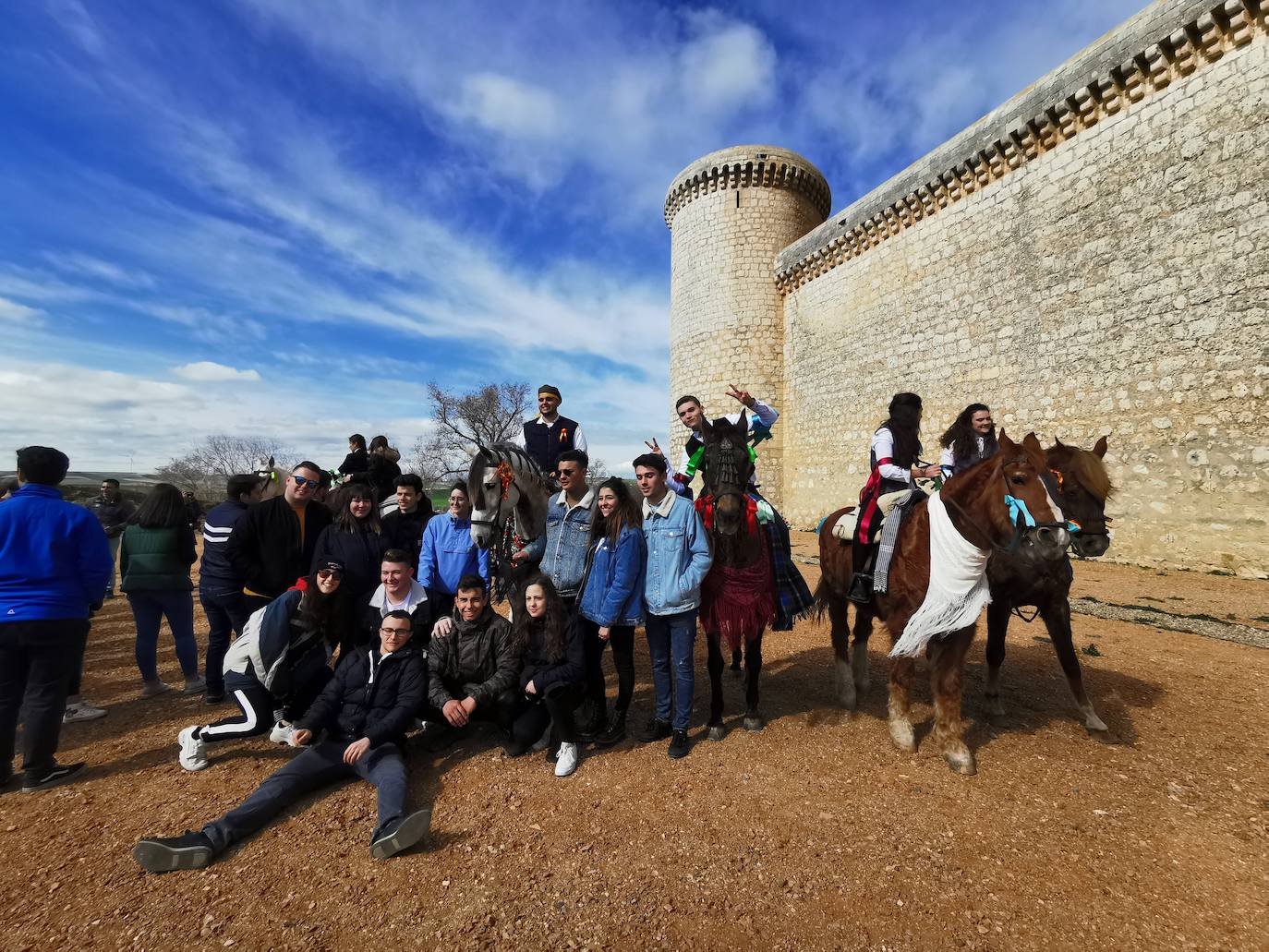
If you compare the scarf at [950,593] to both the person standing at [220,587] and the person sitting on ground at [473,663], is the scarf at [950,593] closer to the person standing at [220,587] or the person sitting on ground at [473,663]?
the person sitting on ground at [473,663]

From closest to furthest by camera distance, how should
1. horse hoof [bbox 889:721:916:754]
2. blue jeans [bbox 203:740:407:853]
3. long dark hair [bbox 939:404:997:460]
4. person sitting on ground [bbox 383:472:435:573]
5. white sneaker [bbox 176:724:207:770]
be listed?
1. blue jeans [bbox 203:740:407:853]
2. white sneaker [bbox 176:724:207:770]
3. horse hoof [bbox 889:721:916:754]
4. long dark hair [bbox 939:404:997:460]
5. person sitting on ground [bbox 383:472:435:573]

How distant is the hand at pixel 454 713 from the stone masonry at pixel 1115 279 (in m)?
12.1

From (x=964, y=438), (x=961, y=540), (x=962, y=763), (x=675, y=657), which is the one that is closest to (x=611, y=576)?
(x=675, y=657)

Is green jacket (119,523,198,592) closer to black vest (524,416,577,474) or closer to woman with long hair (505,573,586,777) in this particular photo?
black vest (524,416,577,474)

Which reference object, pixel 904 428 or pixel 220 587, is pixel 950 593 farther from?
pixel 220 587

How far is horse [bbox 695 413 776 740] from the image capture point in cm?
351

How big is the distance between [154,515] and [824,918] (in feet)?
19.7

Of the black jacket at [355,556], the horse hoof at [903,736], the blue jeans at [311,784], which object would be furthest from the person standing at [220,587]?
the horse hoof at [903,736]

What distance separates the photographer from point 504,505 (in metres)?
4.04

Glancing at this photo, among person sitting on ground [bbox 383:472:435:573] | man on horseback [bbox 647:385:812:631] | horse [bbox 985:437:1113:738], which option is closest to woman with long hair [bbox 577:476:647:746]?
man on horseback [bbox 647:385:812:631]

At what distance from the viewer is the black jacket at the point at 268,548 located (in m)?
4.15

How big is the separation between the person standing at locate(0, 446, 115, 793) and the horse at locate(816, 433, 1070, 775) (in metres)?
5.36

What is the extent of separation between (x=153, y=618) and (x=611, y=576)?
455cm

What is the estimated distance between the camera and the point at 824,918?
2.08 m
